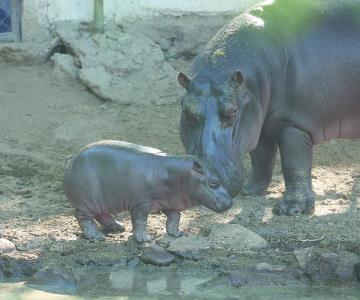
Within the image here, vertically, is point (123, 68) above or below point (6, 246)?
above

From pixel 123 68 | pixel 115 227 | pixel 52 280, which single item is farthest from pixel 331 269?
pixel 123 68

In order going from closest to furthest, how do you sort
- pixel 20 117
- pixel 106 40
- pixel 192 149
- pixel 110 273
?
pixel 110 273 < pixel 192 149 < pixel 20 117 < pixel 106 40

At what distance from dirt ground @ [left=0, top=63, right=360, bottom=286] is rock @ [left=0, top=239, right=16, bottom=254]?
0.22 feet

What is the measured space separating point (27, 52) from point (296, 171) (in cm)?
343

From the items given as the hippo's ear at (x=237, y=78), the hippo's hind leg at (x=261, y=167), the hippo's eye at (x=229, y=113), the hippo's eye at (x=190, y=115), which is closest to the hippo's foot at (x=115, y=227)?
the hippo's eye at (x=190, y=115)

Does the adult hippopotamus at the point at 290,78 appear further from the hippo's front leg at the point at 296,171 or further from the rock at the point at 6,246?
the rock at the point at 6,246

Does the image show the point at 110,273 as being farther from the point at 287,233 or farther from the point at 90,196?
the point at 287,233

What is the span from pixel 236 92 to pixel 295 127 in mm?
743

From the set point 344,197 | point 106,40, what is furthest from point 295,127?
point 106,40

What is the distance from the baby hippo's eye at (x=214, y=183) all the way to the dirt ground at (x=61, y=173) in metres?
0.44

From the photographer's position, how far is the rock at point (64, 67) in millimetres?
9784

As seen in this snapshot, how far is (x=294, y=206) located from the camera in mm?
7285

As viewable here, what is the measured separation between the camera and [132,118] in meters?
9.40

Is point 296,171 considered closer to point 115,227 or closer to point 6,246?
point 115,227
